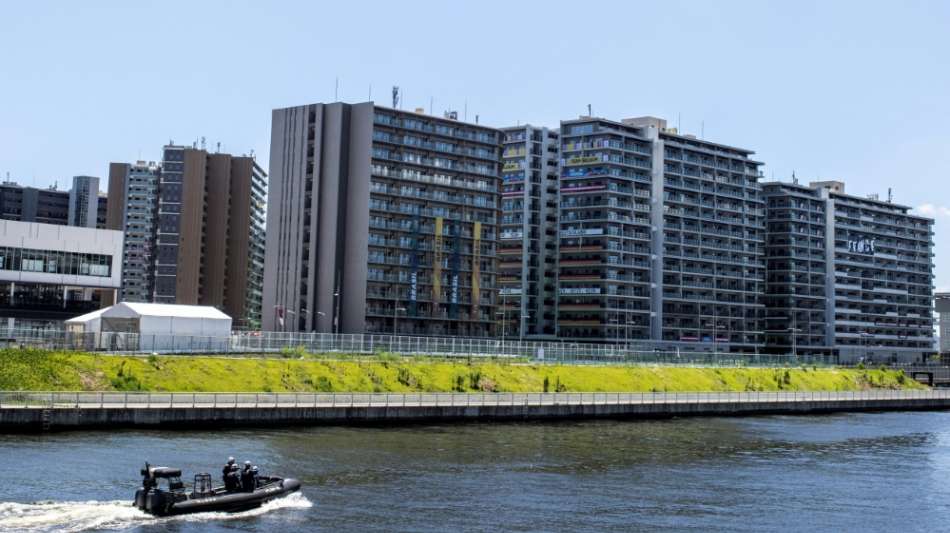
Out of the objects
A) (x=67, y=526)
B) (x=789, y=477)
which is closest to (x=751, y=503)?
(x=789, y=477)

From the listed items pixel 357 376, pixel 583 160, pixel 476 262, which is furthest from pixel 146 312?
pixel 583 160

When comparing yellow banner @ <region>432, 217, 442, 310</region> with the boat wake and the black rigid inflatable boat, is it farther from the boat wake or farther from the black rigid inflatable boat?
the boat wake

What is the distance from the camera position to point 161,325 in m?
105

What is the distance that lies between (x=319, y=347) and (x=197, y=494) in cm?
6195

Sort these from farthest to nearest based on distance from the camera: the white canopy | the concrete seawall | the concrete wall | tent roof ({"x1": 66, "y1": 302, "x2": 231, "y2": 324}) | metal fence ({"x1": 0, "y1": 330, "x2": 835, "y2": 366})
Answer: tent roof ({"x1": 66, "y1": 302, "x2": 231, "y2": 324}), the white canopy, metal fence ({"x1": 0, "y1": 330, "x2": 835, "y2": 366}), the concrete seawall, the concrete wall

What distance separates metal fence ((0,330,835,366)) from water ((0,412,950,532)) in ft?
76.8

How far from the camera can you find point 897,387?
15312 cm

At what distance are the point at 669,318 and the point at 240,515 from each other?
156 m

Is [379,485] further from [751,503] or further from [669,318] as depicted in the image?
[669,318]

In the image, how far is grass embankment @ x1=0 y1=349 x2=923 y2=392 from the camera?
272 feet

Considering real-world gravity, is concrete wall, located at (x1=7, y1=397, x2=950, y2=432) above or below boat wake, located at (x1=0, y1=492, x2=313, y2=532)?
above

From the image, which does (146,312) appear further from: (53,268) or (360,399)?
(53,268)

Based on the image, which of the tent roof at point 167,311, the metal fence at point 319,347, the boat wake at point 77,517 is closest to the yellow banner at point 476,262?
the metal fence at point 319,347

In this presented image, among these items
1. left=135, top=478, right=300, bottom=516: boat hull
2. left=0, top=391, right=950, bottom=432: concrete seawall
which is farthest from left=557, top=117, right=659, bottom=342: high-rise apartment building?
left=135, top=478, right=300, bottom=516: boat hull
